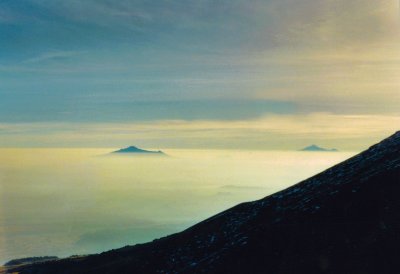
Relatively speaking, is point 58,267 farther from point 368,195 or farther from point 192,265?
point 368,195

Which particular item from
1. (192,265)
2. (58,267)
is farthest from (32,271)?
(192,265)

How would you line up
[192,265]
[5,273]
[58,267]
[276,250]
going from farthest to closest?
[5,273] → [58,267] → [192,265] → [276,250]

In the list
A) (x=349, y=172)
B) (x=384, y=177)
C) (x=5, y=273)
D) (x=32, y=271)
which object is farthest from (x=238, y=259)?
(x=5, y=273)

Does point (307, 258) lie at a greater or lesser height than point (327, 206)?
lesser

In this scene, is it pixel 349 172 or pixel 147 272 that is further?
pixel 147 272

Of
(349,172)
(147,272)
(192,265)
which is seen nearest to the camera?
(192,265)

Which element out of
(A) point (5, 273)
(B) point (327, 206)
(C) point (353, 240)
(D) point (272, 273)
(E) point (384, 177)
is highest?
(E) point (384, 177)
